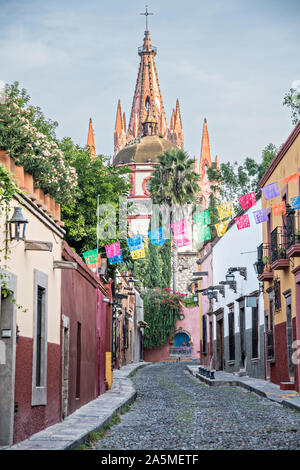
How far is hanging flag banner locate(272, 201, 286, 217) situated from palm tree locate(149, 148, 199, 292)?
3574 centimetres

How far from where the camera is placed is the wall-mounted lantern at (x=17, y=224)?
348 inches

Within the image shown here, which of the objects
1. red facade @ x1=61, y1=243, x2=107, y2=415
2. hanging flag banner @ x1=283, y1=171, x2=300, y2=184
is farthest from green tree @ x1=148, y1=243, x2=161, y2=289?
hanging flag banner @ x1=283, y1=171, x2=300, y2=184

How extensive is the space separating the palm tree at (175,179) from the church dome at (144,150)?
15.0 metres

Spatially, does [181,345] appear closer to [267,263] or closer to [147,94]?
[267,263]

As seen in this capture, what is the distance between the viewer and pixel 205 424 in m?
12.0

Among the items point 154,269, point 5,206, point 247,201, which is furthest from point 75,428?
point 154,269

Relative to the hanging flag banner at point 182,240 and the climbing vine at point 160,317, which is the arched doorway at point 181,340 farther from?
the hanging flag banner at point 182,240

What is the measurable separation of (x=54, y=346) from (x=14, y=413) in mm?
2698

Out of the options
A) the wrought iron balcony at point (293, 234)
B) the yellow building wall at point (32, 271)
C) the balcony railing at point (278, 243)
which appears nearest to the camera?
the yellow building wall at point (32, 271)

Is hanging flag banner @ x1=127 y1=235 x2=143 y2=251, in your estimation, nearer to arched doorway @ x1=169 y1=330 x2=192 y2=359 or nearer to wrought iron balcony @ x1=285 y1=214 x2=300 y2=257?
wrought iron balcony @ x1=285 y1=214 x2=300 y2=257

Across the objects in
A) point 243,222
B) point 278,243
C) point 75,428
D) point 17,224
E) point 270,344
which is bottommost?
point 75,428

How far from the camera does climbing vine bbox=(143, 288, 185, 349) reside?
5344cm

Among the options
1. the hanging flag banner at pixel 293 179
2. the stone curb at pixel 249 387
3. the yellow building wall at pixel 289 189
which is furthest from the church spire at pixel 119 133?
the hanging flag banner at pixel 293 179

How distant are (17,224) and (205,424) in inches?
197
